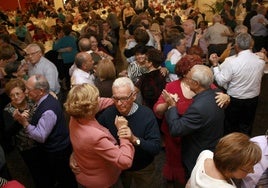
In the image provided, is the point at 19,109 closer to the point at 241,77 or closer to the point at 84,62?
the point at 84,62

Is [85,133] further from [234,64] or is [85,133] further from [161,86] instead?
[234,64]

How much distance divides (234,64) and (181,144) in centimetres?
113

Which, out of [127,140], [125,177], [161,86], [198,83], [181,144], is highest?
[198,83]

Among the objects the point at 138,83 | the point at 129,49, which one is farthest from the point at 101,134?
the point at 129,49

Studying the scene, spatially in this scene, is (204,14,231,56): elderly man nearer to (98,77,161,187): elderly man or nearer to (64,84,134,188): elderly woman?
(98,77,161,187): elderly man

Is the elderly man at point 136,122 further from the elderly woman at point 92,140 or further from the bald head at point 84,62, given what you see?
the bald head at point 84,62

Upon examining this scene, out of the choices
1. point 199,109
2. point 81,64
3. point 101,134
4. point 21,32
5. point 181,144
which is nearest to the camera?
point 101,134

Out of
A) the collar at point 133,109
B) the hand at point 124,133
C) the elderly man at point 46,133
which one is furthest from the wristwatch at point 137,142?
the elderly man at point 46,133

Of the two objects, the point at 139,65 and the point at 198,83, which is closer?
the point at 198,83

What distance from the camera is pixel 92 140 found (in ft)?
6.17

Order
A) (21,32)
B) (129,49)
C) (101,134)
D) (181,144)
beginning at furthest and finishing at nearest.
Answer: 1. (21,32)
2. (129,49)
3. (181,144)
4. (101,134)

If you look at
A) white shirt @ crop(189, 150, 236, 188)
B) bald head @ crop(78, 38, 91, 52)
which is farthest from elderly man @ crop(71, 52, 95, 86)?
white shirt @ crop(189, 150, 236, 188)

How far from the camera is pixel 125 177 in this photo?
259cm

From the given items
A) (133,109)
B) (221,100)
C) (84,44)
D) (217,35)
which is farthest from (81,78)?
(217,35)
